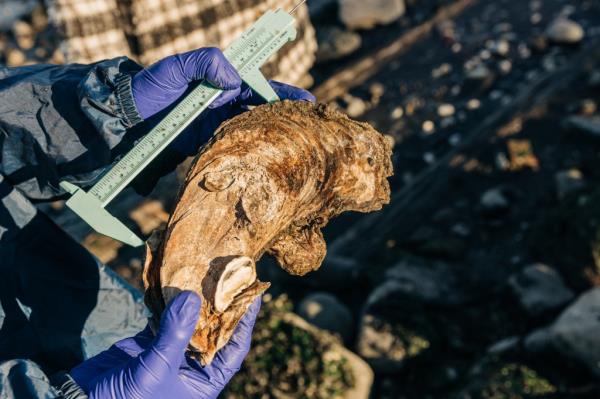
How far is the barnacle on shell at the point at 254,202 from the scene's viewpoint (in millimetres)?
2807

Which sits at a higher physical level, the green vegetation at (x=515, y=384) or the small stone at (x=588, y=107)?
the green vegetation at (x=515, y=384)

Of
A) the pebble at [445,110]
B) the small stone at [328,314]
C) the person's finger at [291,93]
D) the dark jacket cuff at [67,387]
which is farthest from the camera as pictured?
the pebble at [445,110]

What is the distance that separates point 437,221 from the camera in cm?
736

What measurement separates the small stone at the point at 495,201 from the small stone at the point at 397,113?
249 cm

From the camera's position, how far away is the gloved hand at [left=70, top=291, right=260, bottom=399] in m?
2.64

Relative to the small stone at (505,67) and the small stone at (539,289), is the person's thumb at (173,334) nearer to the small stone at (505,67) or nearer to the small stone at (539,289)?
the small stone at (539,289)

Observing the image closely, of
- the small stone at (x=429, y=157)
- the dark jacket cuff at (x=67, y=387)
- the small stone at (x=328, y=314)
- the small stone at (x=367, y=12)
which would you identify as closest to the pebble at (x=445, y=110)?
the small stone at (x=429, y=157)

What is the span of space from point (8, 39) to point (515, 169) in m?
9.29

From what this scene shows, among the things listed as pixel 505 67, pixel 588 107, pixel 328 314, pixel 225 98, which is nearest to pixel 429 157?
pixel 588 107

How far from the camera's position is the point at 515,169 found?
785 cm

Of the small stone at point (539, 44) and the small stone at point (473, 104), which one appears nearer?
the small stone at point (473, 104)

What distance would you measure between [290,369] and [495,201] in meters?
3.46

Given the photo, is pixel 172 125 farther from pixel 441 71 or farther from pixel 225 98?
pixel 441 71

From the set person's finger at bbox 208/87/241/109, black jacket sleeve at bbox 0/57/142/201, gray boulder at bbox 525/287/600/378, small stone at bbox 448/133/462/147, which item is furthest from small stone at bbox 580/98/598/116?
black jacket sleeve at bbox 0/57/142/201
